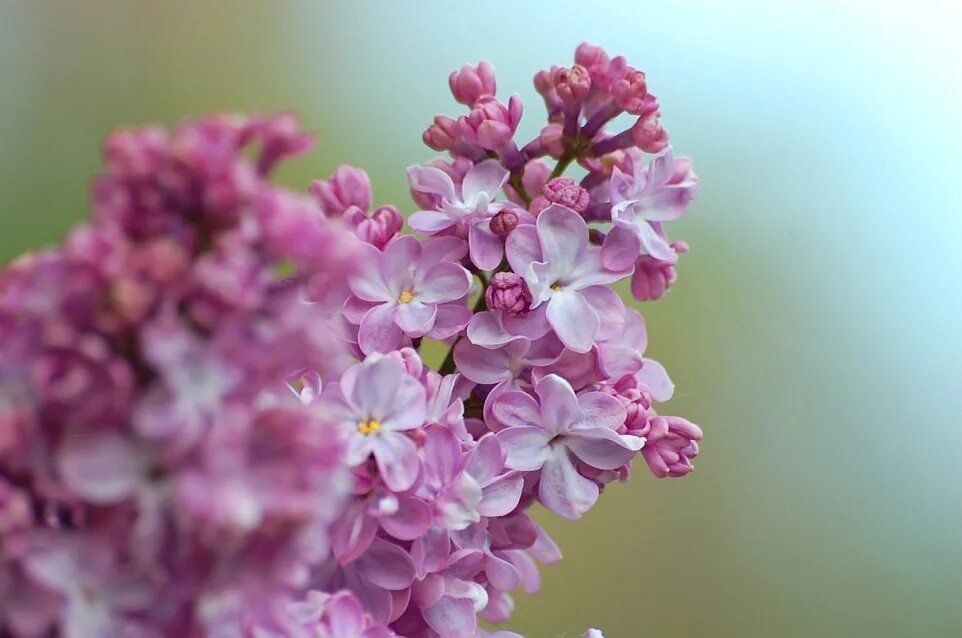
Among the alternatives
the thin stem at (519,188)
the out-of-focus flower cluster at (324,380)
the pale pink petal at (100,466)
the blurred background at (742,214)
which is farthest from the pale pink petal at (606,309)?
the blurred background at (742,214)

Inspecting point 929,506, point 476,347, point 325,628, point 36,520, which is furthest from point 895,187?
point 36,520

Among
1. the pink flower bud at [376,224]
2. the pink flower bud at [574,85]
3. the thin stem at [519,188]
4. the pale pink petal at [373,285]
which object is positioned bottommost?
the pale pink petal at [373,285]

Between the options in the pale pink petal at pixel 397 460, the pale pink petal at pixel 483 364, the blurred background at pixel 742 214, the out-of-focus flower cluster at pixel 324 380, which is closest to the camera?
the out-of-focus flower cluster at pixel 324 380

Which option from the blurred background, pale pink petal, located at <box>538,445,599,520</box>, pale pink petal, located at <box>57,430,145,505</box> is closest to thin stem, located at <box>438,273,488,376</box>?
pale pink petal, located at <box>538,445,599,520</box>

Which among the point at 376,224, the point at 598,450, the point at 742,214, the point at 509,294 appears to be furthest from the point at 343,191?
the point at 742,214

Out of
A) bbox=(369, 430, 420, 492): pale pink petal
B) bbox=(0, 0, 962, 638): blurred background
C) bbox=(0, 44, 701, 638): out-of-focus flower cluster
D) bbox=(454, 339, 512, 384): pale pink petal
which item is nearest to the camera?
bbox=(0, 44, 701, 638): out-of-focus flower cluster

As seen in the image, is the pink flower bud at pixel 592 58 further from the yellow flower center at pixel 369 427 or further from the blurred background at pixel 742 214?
the blurred background at pixel 742 214

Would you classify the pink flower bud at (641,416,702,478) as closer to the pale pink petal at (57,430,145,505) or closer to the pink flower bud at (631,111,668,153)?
the pink flower bud at (631,111,668,153)

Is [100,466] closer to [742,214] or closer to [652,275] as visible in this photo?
[652,275]
